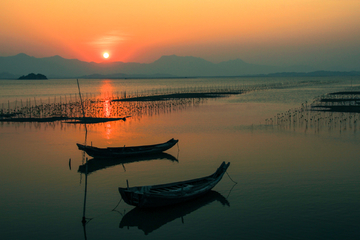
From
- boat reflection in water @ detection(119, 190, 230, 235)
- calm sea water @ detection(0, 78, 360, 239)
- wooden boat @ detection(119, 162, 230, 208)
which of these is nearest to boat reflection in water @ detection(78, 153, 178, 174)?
calm sea water @ detection(0, 78, 360, 239)

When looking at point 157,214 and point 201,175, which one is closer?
point 157,214

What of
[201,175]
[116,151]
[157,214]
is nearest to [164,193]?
[157,214]

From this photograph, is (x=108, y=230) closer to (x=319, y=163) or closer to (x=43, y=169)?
(x=43, y=169)

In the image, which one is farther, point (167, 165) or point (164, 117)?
point (164, 117)

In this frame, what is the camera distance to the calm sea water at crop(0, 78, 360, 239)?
11125mm

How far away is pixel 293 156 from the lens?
19609mm

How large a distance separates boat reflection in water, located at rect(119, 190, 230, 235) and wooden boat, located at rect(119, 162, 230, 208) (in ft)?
0.82

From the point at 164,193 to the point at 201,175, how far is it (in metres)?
4.49

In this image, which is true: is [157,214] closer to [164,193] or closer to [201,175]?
[164,193]

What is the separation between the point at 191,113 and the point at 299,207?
2927 centimetres

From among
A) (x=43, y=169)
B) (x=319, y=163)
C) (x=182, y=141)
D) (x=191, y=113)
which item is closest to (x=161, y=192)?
(x=43, y=169)

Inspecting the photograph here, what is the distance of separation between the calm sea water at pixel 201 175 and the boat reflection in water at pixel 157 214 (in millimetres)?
38

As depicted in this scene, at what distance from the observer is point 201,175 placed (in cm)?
1650

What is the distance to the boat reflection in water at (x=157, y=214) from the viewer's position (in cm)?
1158
